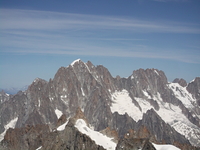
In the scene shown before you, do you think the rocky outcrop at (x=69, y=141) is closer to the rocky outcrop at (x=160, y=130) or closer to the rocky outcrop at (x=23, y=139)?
the rocky outcrop at (x=23, y=139)

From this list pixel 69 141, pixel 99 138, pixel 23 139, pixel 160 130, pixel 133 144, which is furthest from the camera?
pixel 160 130

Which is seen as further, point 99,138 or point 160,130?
point 160,130

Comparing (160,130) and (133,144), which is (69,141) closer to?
(133,144)

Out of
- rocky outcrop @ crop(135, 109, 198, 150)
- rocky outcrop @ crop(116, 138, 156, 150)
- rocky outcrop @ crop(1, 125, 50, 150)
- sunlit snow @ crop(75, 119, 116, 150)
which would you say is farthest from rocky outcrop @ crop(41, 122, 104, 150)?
rocky outcrop @ crop(135, 109, 198, 150)

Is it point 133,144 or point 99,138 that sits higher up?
point 99,138

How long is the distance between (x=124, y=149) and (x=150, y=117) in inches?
5191

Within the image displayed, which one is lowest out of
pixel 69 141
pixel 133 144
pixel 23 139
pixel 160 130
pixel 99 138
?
pixel 133 144

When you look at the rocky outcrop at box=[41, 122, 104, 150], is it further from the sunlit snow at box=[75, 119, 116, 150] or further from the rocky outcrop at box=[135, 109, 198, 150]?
the rocky outcrop at box=[135, 109, 198, 150]

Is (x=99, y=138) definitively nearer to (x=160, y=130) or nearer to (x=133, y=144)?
(x=133, y=144)

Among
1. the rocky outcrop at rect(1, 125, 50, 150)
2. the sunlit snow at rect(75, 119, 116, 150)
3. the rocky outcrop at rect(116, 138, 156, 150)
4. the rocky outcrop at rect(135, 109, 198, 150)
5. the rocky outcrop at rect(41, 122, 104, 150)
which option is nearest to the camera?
the rocky outcrop at rect(116, 138, 156, 150)

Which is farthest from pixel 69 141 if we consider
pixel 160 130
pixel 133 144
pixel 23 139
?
pixel 160 130

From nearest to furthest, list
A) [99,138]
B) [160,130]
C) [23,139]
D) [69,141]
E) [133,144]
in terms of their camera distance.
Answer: [133,144], [69,141], [99,138], [23,139], [160,130]

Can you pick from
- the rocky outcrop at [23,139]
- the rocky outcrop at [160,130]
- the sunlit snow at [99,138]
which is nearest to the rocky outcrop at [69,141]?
the sunlit snow at [99,138]

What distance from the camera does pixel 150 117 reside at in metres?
196
